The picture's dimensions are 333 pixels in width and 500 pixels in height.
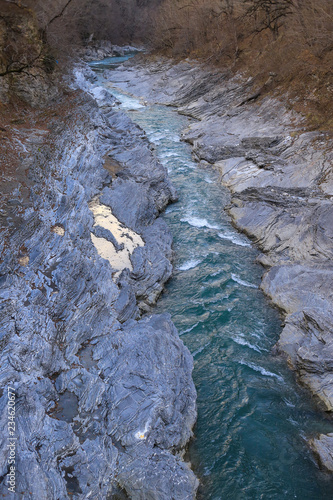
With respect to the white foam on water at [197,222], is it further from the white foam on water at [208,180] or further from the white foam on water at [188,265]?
the white foam on water at [208,180]

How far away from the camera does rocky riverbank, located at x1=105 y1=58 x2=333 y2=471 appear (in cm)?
1002

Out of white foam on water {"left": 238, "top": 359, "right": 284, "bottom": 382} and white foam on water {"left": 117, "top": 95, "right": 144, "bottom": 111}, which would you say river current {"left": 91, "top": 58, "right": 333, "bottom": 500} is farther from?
white foam on water {"left": 117, "top": 95, "right": 144, "bottom": 111}

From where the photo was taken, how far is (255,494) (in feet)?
24.4

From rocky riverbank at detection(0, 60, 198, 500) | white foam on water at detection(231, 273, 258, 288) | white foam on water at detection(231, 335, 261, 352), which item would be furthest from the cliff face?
white foam on water at detection(231, 335, 261, 352)

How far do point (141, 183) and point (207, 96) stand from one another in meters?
15.6

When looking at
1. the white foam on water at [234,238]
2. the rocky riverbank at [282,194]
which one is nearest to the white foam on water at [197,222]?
the white foam on water at [234,238]

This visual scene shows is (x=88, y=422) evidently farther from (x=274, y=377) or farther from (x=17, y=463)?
(x=274, y=377)

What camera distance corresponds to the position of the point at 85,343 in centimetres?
915

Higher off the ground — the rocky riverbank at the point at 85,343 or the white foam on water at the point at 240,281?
the rocky riverbank at the point at 85,343

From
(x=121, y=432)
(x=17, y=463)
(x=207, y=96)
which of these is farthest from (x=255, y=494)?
(x=207, y=96)

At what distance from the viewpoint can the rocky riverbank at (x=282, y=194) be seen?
32.9ft

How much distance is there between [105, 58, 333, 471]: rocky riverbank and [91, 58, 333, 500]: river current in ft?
1.48

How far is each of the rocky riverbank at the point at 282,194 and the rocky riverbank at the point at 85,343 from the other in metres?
3.25

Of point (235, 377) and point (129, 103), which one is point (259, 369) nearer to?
point (235, 377)
